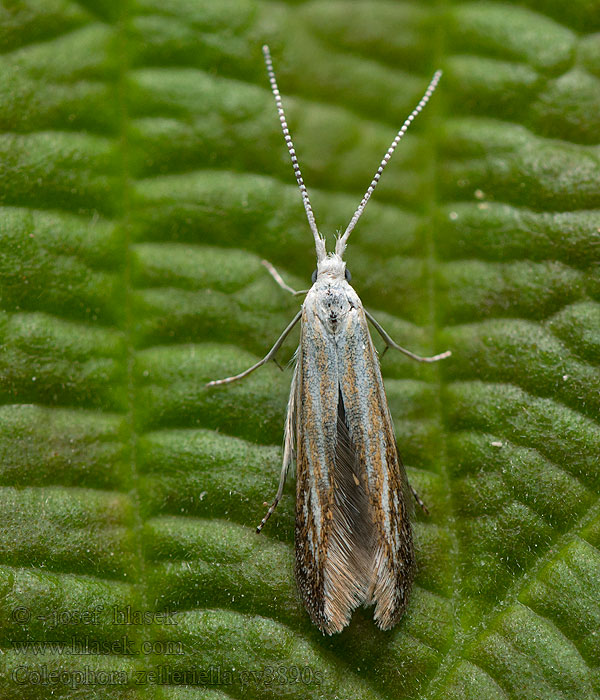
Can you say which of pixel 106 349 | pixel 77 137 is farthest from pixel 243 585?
pixel 77 137

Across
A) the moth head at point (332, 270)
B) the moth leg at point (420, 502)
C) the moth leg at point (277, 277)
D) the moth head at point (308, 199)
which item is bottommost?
the moth leg at point (420, 502)

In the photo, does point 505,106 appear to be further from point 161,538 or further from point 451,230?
point 161,538

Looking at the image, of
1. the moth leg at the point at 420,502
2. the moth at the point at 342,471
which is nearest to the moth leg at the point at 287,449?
the moth at the point at 342,471

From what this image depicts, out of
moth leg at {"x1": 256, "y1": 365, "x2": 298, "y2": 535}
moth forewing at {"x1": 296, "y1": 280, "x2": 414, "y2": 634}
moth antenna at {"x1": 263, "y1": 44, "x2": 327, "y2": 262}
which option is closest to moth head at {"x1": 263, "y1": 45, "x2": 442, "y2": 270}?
moth antenna at {"x1": 263, "y1": 44, "x2": 327, "y2": 262}

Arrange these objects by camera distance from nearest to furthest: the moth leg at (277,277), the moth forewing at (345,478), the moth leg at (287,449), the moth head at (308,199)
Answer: the moth forewing at (345,478), the moth leg at (287,449), the moth head at (308,199), the moth leg at (277,277)

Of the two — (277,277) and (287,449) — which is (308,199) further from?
(287,449)

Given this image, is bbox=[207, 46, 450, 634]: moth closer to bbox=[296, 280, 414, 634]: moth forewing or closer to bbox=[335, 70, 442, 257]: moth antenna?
bbox=[296, 280, 414, 634]: moth forewing

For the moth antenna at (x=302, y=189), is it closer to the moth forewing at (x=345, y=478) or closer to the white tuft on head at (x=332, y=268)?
the white tuft on head at (x=332, y=268)
